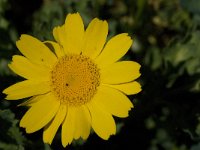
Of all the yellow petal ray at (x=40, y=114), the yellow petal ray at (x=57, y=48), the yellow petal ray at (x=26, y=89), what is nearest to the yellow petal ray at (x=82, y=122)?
the yellow petal ray at (x=40, y=114)

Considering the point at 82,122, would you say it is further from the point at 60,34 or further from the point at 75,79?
the point at 60,34

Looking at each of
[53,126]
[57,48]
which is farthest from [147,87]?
[53,126]

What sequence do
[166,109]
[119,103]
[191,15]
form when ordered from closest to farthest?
[119,103] < [166,109] < [191,15]

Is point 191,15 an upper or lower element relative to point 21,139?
upper

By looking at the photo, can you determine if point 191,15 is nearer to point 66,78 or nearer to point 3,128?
point 66,78

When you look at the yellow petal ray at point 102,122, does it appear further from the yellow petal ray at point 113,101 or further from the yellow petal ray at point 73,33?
the yellow petal ray at point 73,33

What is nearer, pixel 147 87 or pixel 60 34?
pixel 60 34

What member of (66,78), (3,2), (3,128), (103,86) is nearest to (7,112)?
(3,128)

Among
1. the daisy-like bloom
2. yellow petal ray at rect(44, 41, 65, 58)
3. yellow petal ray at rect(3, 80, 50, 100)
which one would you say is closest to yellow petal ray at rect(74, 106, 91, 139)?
the daisy-like bloom
